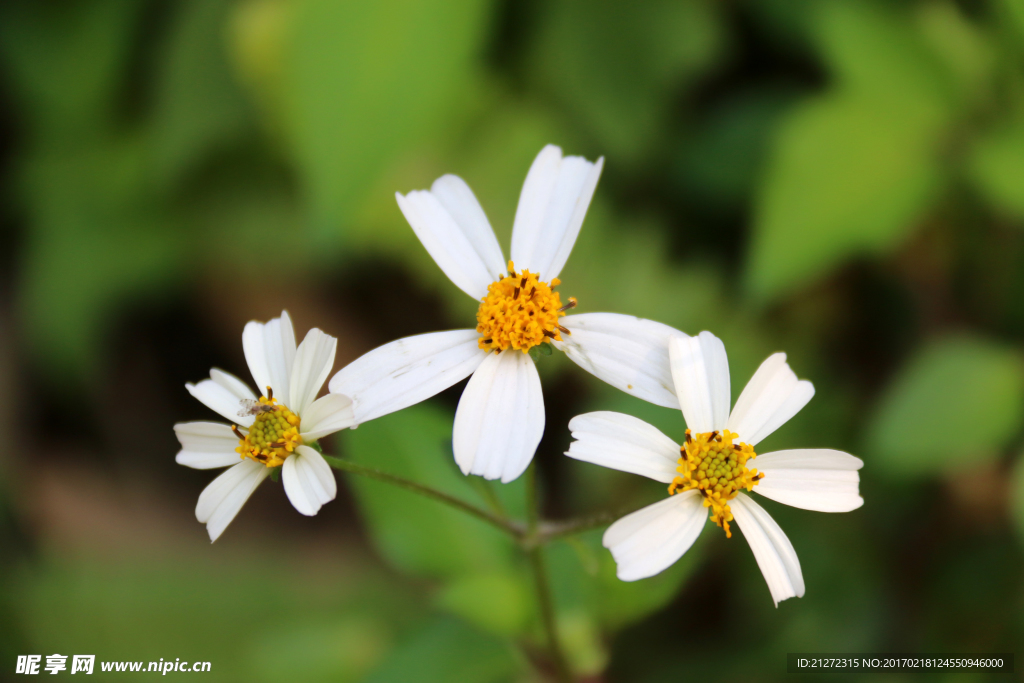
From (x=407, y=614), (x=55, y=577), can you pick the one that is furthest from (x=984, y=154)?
(x=55, y=577)

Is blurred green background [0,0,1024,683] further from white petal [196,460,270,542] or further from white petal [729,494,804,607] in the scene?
white petal [196,460,270,542]

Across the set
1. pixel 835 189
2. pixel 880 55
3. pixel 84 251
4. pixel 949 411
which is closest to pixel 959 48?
pixel 880 55

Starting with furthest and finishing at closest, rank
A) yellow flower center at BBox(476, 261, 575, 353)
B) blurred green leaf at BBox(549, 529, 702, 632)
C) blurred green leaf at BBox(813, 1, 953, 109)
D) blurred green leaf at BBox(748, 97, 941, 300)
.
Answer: blurred green leaf at BBox(813, 1, 953, 109) → blurred green leaf at BBox(748, 97, 941, 300) → blurred green leaf at BBox(549, 529, 702, 632) → yellow flower center at BBox(476, 261, 575, 353)

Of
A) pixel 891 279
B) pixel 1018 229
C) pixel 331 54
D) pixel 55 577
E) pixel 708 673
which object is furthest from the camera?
pixel 55 577

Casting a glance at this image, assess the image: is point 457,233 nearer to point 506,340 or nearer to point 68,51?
point 506,340

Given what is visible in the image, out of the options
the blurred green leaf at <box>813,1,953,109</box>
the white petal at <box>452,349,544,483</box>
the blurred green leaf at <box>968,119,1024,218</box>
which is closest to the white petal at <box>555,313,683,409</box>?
the white petal at <box>452,349,544,483</box>

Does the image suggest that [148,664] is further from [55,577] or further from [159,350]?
[159,350]
